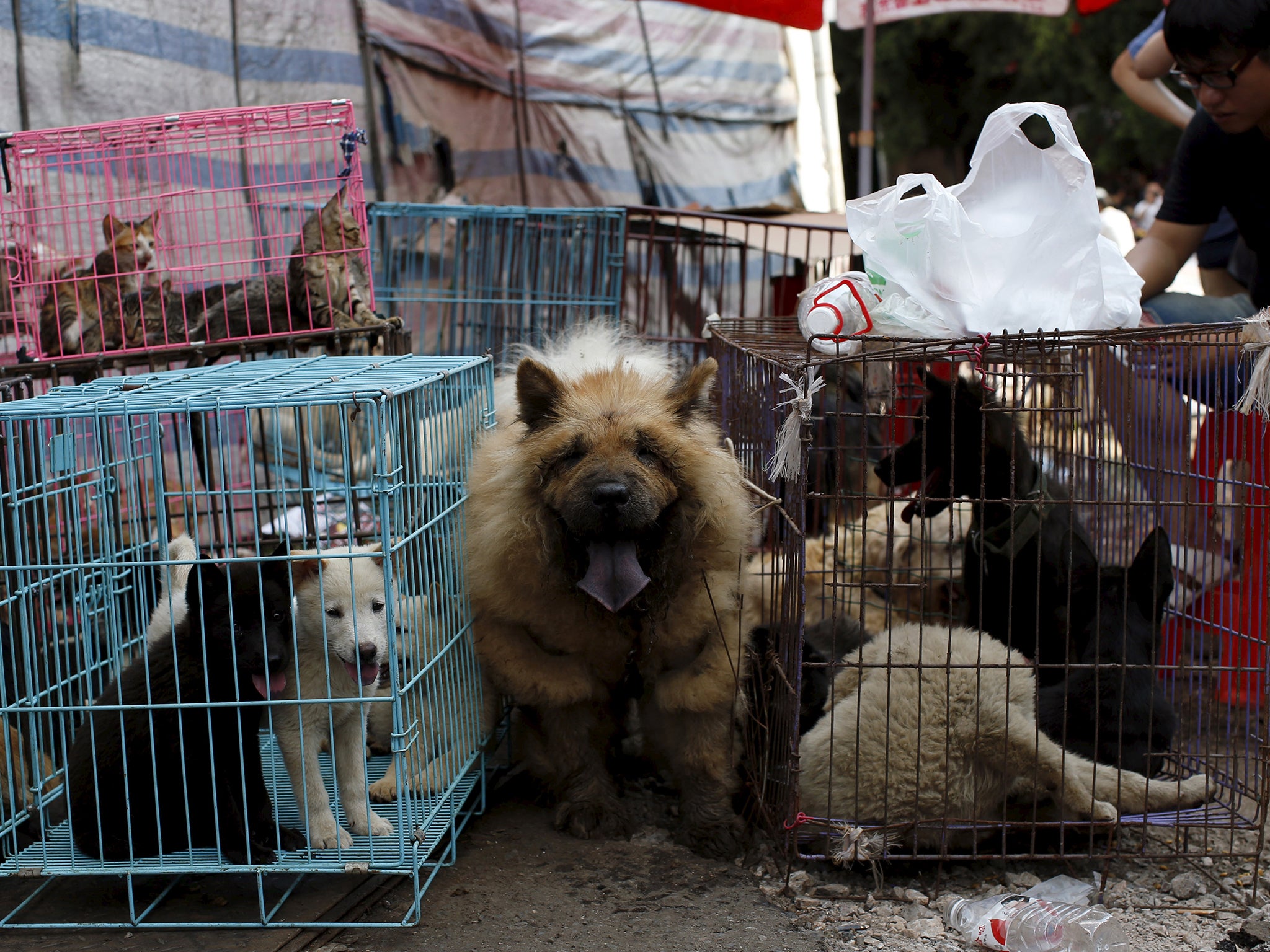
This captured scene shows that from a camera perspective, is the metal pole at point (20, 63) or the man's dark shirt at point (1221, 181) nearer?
the man's dark shirt at point (1221, 181)

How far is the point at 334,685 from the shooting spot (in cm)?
287

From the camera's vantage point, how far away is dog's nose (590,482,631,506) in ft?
9.37

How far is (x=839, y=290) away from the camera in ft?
9.69

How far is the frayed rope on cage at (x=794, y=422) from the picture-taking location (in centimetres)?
274

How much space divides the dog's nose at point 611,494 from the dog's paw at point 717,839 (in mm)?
1068

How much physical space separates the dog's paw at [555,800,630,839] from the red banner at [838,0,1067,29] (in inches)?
242

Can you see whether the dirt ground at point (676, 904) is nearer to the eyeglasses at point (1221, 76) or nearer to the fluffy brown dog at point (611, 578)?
the fluffy brown dog at point (611, 578)

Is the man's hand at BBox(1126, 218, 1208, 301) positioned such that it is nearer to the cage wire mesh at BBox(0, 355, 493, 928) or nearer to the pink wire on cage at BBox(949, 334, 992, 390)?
the pink wire on cage at BBox(949, 334, 992, 390)

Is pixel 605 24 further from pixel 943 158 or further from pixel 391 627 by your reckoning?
pixel 943 158

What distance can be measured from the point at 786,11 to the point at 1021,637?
498cm

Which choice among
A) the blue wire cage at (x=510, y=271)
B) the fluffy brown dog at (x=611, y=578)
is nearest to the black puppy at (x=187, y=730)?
the fluffy brown dog at (x=611, y=578)

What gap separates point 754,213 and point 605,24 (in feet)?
10.3

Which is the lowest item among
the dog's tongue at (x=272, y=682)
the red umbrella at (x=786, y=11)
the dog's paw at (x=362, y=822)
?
the dog's paw at (x=362, y=822)

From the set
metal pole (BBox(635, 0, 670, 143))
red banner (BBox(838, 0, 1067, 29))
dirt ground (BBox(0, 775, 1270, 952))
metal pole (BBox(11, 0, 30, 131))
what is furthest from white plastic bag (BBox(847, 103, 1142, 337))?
metal pole (BBox(635, 0, 670, 143))
